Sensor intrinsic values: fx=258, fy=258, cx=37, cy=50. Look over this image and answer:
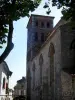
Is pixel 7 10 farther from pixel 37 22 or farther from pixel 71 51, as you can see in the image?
pixel 37 22

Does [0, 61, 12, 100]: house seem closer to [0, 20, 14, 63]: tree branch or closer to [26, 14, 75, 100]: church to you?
[26, 14, 75, 100]: church

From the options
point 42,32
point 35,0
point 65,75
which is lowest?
point 65,75

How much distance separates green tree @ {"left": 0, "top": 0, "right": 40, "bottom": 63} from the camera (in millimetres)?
8773

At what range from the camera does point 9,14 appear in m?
8.73

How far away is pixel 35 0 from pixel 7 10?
1.55 metres

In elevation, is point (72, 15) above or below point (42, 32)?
below

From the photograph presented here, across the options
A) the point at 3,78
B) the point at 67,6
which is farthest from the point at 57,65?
the point at 67,6

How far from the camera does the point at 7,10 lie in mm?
8711

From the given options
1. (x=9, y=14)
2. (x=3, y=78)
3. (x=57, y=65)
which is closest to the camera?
(x=9, y=14)

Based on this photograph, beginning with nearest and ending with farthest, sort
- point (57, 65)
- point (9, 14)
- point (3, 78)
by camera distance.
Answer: point (9, 14) → point (3, 78) → point (57, 65)

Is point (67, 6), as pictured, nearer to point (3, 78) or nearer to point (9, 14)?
point (9, 14)

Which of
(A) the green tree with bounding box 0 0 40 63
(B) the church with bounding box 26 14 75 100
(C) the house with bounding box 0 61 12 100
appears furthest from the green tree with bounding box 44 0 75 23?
(C) the house with bounding box 0 61 12 100

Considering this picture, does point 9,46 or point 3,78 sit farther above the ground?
point 3,78

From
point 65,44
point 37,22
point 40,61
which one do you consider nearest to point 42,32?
point 37,22
